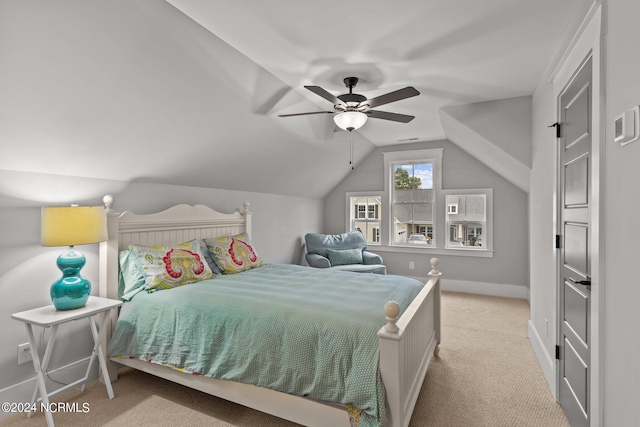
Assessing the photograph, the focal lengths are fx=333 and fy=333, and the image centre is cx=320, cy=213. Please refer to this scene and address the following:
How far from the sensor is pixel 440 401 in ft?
7.68

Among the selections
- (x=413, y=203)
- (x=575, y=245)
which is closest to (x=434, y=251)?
(x=413, y=203)

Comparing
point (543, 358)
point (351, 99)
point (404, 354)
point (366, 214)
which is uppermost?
point (351, 99)

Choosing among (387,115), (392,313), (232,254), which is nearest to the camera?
(392,313)

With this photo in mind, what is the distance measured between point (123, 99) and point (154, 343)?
67.9 inches

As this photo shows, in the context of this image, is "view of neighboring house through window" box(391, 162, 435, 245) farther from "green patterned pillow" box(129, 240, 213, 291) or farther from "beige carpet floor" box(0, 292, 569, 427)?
"green patterned pillow" box(129, 240, 213, 291)

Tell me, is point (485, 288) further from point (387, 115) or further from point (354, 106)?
point (354, 106)

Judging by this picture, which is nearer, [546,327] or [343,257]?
[546,327]

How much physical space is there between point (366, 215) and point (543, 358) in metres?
3.70

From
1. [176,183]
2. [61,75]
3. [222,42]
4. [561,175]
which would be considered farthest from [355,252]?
[61,75]

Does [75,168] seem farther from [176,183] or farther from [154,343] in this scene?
[154,343]

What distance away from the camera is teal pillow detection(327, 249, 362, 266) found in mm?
5094

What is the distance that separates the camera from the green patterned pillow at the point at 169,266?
2.62m
